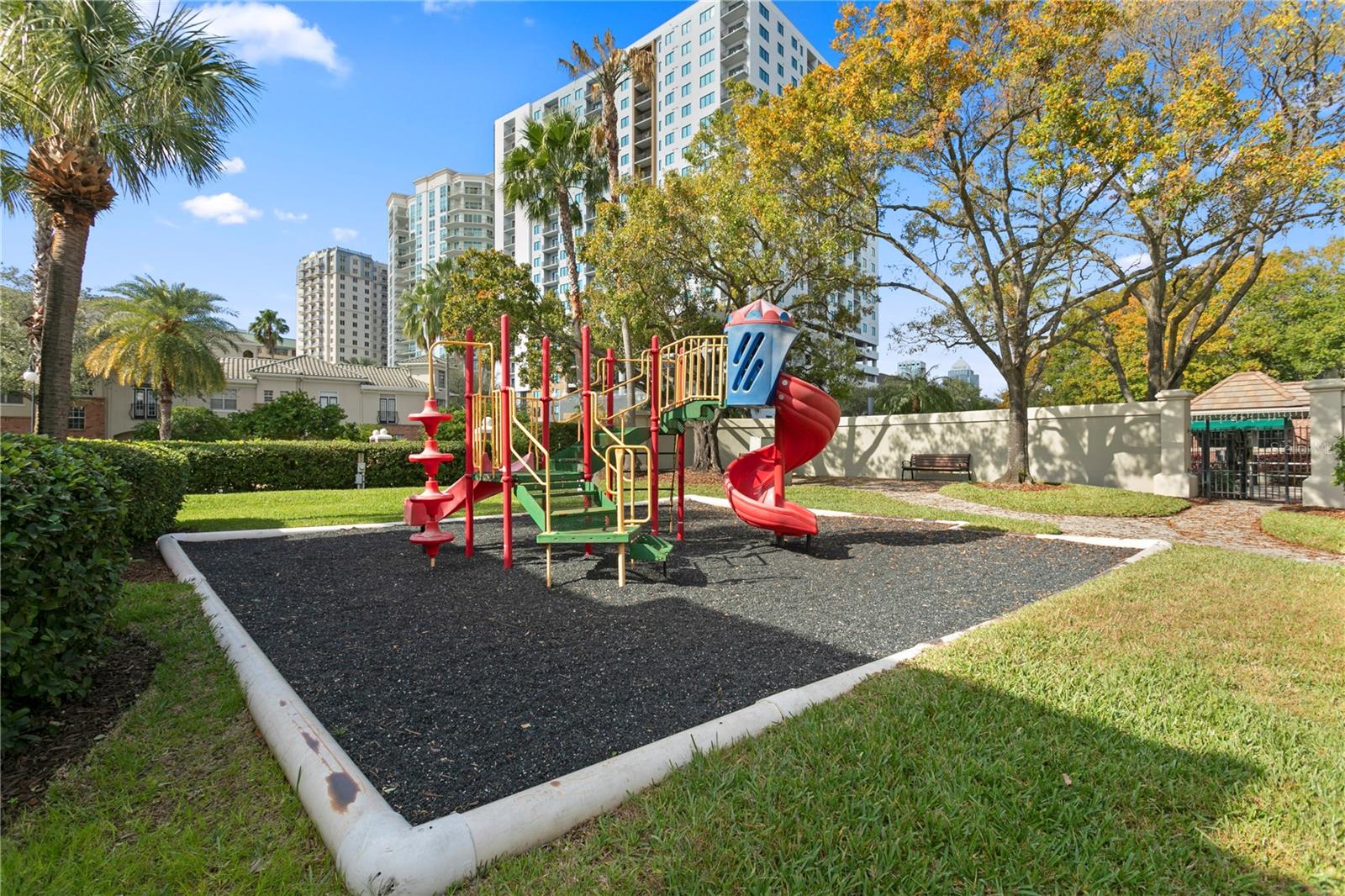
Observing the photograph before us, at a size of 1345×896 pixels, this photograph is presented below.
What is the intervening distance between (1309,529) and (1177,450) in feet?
19.0

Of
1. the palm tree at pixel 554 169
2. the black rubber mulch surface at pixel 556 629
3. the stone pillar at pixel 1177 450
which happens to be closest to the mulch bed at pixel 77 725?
the black rubber mulch surface at pixel 556 629

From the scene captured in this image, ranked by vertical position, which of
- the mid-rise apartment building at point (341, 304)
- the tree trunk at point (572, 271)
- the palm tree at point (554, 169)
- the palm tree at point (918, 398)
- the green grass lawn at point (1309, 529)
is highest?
the mid-rise apartment building at point (341, 304)

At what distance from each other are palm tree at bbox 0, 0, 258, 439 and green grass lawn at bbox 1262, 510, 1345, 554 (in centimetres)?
1590

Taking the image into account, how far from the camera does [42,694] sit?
107 inches

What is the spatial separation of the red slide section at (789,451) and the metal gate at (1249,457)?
1199cm

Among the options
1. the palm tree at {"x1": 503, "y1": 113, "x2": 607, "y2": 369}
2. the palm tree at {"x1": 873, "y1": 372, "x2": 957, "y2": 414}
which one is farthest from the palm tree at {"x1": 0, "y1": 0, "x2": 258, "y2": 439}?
the palm tree at {"x1": 873, "y1": 372, "x2": 957, "y2": 414}

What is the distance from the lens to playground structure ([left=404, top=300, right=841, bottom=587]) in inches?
247

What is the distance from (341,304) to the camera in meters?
136

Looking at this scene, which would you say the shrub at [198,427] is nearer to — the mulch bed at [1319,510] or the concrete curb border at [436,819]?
the concrete curb border at [436,819]

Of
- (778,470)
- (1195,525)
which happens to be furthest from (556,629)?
(1195,525)

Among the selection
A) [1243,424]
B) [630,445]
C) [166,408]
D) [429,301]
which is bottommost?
[630,445]

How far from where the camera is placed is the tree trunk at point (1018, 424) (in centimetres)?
1452

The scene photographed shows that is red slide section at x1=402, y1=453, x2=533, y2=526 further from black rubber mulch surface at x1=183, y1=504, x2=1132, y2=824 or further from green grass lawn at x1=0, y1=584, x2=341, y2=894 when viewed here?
green grass lawn at x1=0, y1=584, x2=341, y2=894

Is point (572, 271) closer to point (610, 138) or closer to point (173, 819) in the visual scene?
point (610, 138)
